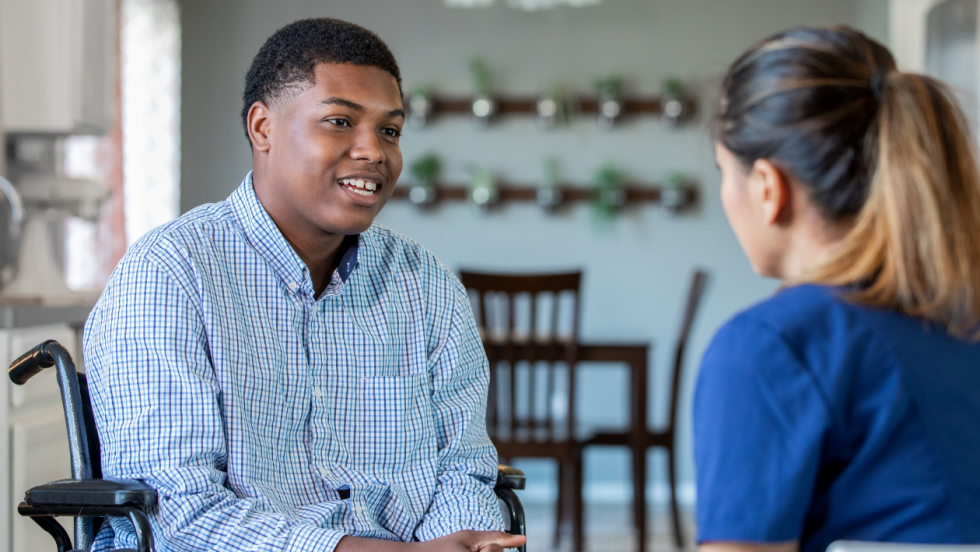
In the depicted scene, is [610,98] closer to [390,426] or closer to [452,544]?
[390,426]

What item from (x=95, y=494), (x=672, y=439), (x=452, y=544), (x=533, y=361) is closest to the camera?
(x=95, y=494)

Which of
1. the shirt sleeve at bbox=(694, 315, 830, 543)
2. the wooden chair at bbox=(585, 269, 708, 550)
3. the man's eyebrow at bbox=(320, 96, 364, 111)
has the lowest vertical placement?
the wooden chair at bbox=(585, 269, 708, 550)

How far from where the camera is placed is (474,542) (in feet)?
3.87

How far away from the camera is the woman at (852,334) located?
26.4 inches

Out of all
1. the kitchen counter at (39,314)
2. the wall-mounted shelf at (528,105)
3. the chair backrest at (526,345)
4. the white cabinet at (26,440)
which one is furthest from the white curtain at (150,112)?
the white cabinet at (26,440)

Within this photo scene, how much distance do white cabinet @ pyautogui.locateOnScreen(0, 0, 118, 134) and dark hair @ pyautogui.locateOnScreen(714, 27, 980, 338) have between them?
91.7 inches

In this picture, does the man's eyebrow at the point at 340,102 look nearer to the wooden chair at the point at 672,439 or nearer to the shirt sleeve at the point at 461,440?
the shirt sleeve at the point at 461,440

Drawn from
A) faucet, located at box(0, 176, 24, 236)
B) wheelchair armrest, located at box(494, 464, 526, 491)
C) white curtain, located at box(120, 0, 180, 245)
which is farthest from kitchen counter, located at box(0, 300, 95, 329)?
white curtain, located at box(120, 0, 180, 245)

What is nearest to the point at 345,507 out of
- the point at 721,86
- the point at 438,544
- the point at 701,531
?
the point at 438,544

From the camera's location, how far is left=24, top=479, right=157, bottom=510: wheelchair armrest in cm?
97

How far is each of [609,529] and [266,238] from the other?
266 centimetres

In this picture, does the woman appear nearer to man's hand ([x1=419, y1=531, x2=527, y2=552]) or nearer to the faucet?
man's hand ([x1=419, y1=531, x2=527, y2=552])

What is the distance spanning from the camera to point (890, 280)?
0.70 meters

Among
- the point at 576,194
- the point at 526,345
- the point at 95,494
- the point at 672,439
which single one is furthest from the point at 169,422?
the point at 576,194
